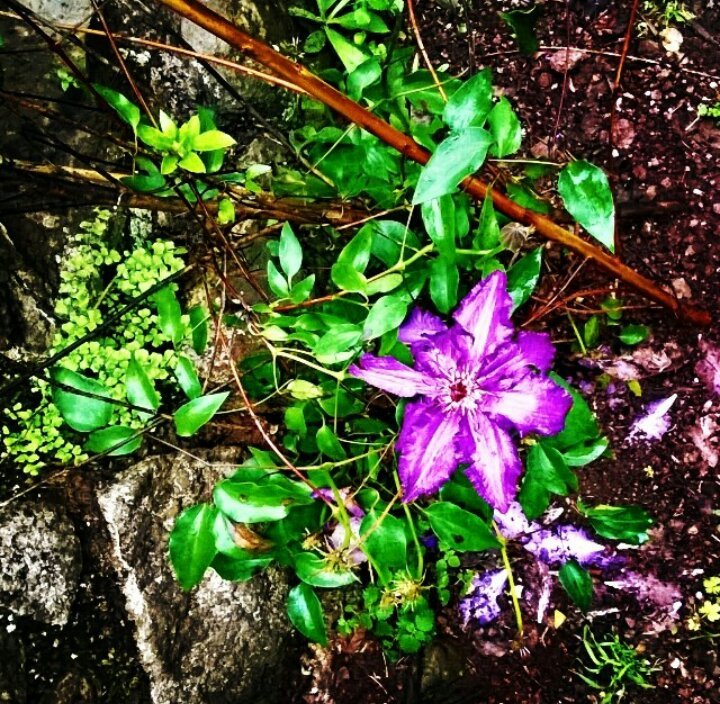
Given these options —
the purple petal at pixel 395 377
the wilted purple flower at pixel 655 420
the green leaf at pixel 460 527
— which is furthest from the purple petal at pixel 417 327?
the wilted purple flower at pixel 655 420

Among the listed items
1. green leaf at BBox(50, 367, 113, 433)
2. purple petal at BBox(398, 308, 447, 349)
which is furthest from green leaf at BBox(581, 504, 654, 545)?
green leaf at BBox(50, 367, 113, 433)

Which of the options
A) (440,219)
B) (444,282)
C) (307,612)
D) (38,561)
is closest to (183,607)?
(38,561)

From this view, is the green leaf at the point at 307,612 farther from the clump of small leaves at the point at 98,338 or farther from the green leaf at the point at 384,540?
the clump of small leaves at the point at 98,338

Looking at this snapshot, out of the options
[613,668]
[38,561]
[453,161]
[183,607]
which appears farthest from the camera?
[613,668]

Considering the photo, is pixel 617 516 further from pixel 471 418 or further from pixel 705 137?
pixel 705 137

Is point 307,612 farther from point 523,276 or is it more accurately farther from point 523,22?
point 523,22

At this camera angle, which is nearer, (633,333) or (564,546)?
(633,333)

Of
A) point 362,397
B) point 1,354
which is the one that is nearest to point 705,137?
point 362,397

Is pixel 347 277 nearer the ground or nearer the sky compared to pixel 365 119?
nearer the ground
